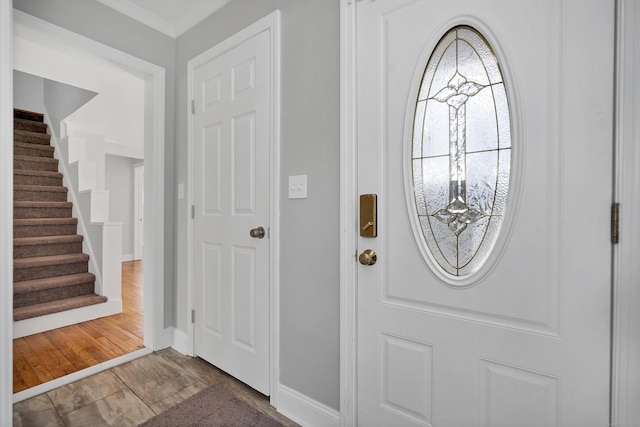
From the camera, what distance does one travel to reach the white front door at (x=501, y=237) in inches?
35.8

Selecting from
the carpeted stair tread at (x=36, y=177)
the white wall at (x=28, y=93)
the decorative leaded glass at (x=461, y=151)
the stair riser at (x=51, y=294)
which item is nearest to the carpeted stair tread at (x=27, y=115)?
the white wall at (x=28, y=93)

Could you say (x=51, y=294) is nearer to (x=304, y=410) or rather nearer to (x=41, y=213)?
(x=41, y=213)

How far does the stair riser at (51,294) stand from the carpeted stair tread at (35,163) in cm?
179

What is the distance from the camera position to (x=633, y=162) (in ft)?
2.77

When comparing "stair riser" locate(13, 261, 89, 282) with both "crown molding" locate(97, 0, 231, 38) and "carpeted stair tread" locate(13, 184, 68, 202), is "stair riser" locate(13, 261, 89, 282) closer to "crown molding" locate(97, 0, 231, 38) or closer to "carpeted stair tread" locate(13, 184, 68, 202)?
"carpeted stair tread" locate(13, 184, 68, 202)

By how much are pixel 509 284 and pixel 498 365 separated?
28cm

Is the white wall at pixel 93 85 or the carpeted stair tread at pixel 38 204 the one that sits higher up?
the white wall at pixel 93 85

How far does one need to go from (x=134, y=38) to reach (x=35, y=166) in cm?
291

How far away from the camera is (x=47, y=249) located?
130 inches

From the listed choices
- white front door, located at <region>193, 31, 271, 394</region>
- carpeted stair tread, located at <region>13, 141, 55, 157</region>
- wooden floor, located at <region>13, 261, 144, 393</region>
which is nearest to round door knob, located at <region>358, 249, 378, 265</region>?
white front door, located at <region>193, 31, 271, 394</region>

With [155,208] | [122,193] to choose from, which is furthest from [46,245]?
[122,193]

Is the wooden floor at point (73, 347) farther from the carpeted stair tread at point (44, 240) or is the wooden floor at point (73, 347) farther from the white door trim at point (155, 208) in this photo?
the carpeted stair tread at point (44, 240)

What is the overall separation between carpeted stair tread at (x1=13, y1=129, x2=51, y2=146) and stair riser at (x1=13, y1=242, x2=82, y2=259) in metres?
1.76

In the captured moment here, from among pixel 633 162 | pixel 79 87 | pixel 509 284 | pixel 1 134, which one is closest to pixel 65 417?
pixel 1 134
